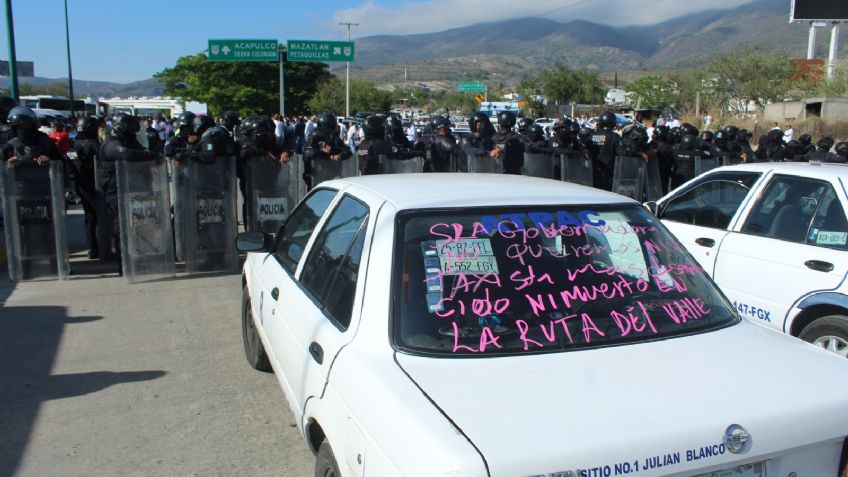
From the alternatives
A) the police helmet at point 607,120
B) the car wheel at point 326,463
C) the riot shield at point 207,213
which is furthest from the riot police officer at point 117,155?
the police helmet at point 607,120

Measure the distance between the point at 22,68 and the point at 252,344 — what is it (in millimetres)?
16089

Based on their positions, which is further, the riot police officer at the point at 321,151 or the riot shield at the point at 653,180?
the riot shield at the point at 653,180

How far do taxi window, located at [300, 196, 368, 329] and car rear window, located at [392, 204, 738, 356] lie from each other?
0.31m

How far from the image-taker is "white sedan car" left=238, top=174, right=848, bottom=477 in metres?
2.03

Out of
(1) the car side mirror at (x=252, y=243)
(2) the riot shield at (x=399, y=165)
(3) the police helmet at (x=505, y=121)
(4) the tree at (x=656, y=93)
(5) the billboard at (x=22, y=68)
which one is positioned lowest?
(1) the car side mirror at (x=252, y=243)

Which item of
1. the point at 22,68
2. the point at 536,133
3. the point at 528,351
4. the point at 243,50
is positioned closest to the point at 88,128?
the point at 536,133

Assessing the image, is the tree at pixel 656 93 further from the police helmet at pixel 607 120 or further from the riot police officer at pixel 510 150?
the riot police officer at pixel 510 150

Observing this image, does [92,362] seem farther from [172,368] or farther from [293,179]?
[293,179]

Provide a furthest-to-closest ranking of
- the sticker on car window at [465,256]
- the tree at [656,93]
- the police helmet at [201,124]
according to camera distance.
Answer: the tree at [656,93]
the police helmet at [201,124]
the sticker on car window at [465,256]

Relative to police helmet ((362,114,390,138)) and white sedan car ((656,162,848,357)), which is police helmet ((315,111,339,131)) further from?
white sedan car ((656,162,848,357))

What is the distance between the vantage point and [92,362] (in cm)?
538

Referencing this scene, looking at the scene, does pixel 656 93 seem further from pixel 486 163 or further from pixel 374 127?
pixel 374 127

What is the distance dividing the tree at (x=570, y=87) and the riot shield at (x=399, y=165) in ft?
283

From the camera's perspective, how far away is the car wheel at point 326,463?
2563 millimetres
